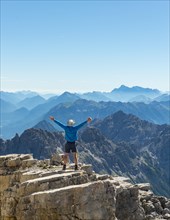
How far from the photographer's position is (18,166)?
1741 inches

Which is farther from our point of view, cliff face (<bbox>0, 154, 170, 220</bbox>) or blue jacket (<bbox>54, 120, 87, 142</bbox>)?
blue jacket (<bbox>54, 120, 87, 142</bbox>)

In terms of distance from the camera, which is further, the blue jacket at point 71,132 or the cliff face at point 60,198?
the blue jacket at point 71,132

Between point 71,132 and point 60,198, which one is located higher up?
point 71,132

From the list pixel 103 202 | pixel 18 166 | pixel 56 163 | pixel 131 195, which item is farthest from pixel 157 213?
pixel 103 202

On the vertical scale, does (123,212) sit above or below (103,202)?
below

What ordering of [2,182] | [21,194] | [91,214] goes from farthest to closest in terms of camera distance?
[2,182] → [21,194] → [91,214]

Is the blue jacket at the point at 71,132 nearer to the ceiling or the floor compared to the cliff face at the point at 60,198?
nearer to the ceiling

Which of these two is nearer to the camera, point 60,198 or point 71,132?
point 60,198

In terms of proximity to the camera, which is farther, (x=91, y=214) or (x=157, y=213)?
(x=157, y=213)

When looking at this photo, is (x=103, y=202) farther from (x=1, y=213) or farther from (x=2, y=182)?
(x=2, y=182)

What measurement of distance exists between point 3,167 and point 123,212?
14982 mm

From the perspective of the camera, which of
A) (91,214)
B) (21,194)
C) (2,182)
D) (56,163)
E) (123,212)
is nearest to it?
(91,214)

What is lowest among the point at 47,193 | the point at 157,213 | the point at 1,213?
the point at 157,213

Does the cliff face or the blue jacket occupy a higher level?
the blue jacket
